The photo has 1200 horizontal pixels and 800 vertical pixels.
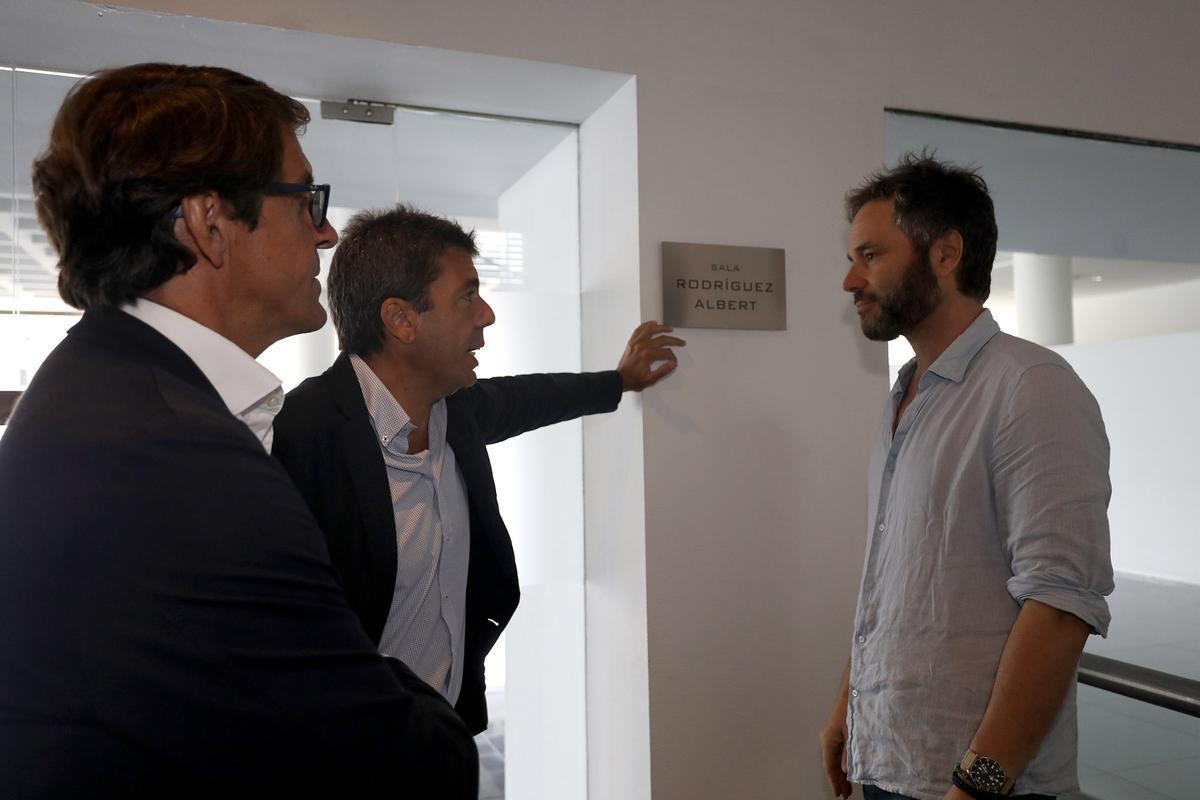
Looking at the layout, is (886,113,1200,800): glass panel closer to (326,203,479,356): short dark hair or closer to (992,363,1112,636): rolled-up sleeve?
(992,363,1112,636): rolled-up sleeve

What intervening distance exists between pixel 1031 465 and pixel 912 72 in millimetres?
1804

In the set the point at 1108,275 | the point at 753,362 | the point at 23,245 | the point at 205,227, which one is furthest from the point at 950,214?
the point at 23,245

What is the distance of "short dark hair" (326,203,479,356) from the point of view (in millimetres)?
2207

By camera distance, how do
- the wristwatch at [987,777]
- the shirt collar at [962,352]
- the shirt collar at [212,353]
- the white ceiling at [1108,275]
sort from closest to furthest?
the shirt collar at [212,353], the wristwatch at [987,777], the shirt collar at [962,352], the white ceiling at [1108,275]

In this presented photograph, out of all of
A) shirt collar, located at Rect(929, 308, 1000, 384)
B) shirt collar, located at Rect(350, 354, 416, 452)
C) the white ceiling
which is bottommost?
shirt collar, located at Rect(350, 354, 416, 452)

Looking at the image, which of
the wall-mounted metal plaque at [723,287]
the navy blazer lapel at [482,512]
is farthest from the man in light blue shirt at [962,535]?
the navy blazer lapel at [482,512]

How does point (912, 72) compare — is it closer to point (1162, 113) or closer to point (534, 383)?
point (1162, 113)

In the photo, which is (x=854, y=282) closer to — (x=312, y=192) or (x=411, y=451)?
(x=411, y=451)

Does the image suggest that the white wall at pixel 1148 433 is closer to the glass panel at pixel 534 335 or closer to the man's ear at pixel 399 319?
the glass panel at pixel 534 335

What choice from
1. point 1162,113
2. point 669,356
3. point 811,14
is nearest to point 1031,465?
point 669,356

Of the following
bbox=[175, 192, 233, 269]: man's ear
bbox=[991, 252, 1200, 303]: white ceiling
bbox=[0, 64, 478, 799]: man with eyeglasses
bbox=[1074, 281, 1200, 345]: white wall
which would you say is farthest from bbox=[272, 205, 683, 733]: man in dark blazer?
bbox=[1074, 281, 1200, 345]: white wall

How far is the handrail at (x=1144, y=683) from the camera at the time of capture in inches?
78.5

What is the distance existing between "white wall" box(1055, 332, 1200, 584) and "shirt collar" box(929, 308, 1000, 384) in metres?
1.60

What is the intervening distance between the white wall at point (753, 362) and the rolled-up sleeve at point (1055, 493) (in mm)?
1145
